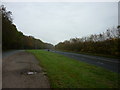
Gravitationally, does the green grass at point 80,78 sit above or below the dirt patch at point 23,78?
below

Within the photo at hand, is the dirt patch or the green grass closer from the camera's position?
the dirt patch

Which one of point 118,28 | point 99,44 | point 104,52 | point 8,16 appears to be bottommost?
point 104,52

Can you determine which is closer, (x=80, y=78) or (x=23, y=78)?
(x=23, y=78)

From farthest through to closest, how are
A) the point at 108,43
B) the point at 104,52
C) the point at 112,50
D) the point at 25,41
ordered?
the point at 25,41, the point at 104,52, the point at 108,43, the point at 112,50

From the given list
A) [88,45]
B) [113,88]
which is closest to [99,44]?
[88,45]

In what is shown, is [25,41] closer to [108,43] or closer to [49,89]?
[108,43]

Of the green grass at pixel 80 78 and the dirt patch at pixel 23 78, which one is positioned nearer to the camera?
the dirt patch at pixel 23 78

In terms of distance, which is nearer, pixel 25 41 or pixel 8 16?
pixel 8 16

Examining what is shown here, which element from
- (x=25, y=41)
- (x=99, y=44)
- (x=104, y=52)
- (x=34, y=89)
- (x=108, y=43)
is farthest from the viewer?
(x=25, y=41)

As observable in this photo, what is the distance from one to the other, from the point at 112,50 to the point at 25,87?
2488cm

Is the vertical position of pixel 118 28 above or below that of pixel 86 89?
above

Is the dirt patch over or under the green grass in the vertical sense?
over

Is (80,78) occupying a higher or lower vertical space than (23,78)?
lower

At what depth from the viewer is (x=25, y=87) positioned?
16.9ft
